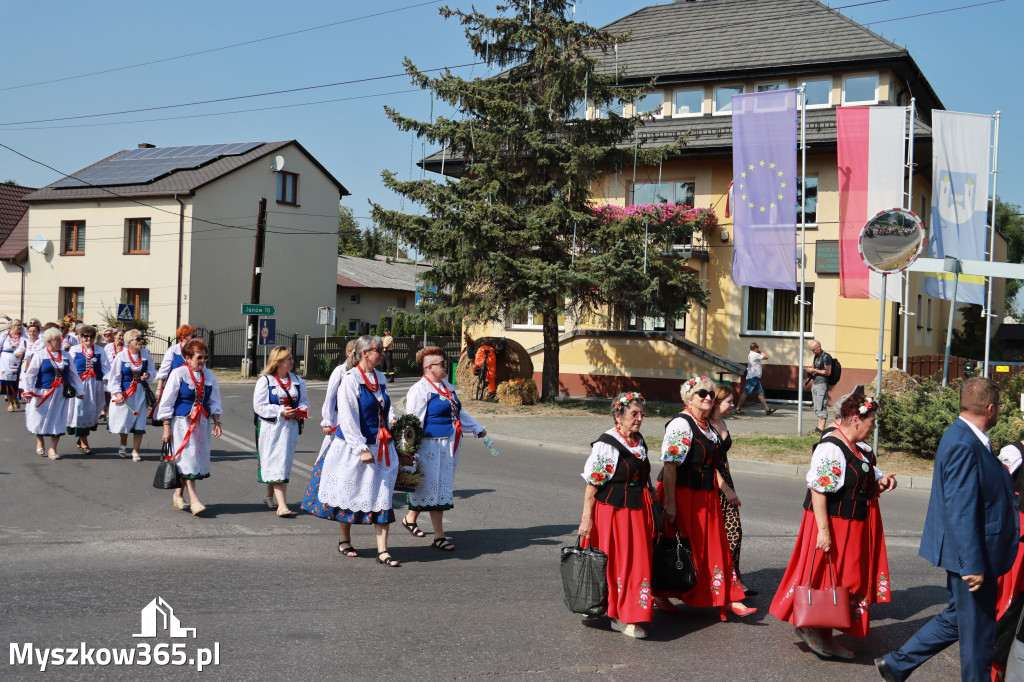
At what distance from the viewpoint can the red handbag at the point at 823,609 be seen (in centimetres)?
514

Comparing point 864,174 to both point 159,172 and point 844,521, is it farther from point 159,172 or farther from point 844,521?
point 159,172

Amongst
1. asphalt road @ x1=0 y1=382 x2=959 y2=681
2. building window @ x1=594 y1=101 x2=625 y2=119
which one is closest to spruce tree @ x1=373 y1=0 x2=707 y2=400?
building window @ x1=594 y1=101 x2=625 y2=119

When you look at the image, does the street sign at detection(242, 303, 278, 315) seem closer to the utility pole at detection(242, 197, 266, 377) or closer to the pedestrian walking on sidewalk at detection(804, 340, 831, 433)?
the utility pole at detection(242, 197, 266, 377)

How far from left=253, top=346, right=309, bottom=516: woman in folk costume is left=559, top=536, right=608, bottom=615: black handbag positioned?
4448 millimetres

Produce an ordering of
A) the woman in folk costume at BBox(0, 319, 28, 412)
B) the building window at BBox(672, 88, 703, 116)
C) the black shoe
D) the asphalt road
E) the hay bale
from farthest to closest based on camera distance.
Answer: the building window at BBox(672, 88, 703, 116) → the hay bale → the woman in folk costume at BBox(0, 319, 28, 412) → the asphalt road → the black shoe

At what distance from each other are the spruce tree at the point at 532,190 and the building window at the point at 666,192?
5870mm

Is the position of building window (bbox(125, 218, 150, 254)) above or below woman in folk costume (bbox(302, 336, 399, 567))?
above

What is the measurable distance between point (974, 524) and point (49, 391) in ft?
40.9

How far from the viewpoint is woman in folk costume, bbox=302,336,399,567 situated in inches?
291

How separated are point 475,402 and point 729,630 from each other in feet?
55.5

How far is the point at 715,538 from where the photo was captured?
593 centimetres

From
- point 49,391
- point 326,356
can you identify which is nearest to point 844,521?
point 49,391

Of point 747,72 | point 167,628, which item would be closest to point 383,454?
point 167,628

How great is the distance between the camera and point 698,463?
5.90 metres
